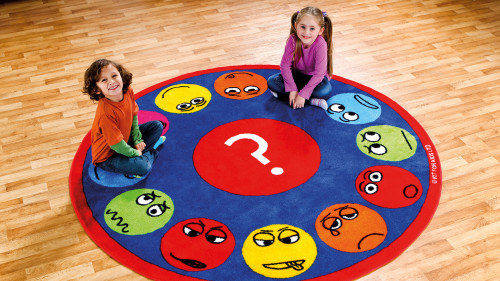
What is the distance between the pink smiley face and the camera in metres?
2.42

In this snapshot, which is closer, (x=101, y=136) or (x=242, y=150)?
(x=101, y=136)

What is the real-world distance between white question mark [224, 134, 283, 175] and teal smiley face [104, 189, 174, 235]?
507 mm

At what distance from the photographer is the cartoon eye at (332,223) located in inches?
90.4

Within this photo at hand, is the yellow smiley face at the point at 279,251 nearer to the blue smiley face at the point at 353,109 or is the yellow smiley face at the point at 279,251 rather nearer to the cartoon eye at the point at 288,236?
the cartoon eye at the point at 288,236

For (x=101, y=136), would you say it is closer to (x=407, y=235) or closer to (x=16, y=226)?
(x=16, y=226)

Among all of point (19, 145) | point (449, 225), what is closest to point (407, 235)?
point (449, 225)

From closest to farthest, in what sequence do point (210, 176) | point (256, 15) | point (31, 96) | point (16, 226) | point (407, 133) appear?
point (16, 226), point (210, 176), point (407, 133), point (31, 96), point (256, 15)

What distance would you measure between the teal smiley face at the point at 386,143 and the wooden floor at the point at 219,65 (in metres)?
0.16

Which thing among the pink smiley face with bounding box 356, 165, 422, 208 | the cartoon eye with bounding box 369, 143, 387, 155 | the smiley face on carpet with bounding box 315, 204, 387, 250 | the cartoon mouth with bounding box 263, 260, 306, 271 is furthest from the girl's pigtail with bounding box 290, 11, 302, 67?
the cartoon mouth with bounding box 263, 260, 306, 271

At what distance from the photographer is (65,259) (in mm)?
2219

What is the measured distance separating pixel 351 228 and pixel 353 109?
91cm

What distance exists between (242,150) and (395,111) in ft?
3.09

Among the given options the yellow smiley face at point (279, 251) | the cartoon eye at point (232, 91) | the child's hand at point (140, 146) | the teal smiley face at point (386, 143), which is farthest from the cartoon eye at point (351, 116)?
the child's hand at point (140, 146)

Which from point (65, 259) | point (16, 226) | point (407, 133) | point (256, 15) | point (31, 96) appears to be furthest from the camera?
point (256, 15)
